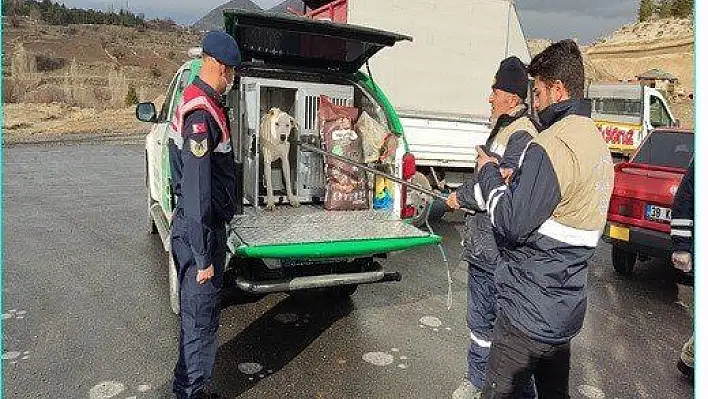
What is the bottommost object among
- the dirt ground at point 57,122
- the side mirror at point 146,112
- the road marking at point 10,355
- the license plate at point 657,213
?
the road marking at point 10,355

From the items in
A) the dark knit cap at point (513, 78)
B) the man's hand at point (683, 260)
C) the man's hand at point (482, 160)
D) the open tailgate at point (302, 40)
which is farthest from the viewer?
the open tailgate at point (302, 40)

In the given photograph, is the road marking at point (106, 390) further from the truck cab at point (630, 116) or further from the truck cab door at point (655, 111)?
the truck cab door at point (655, 111)

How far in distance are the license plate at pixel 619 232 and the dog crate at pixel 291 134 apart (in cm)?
320

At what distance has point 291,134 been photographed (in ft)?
17.0

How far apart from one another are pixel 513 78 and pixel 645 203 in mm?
3428

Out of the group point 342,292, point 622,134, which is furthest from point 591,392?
point 622,134

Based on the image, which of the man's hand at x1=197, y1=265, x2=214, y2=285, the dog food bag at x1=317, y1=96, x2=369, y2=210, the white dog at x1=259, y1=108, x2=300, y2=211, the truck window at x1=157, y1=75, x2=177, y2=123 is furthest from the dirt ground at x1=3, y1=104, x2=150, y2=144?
the man's hand at x1=197, y1=265, x2=214, y2=285

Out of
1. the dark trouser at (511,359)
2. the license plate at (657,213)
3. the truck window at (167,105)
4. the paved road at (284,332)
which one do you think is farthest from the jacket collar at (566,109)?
the truck window at (167,105)

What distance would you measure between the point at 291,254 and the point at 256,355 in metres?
0.88

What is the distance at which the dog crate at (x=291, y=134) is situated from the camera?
4992 mm

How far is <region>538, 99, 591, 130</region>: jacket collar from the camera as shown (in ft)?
8.28

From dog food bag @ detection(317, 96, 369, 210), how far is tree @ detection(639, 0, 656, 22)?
75.0 m

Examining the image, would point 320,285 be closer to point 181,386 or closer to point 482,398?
point 181,386

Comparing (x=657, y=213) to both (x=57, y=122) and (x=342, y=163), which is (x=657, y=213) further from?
(x=57, y=122)
